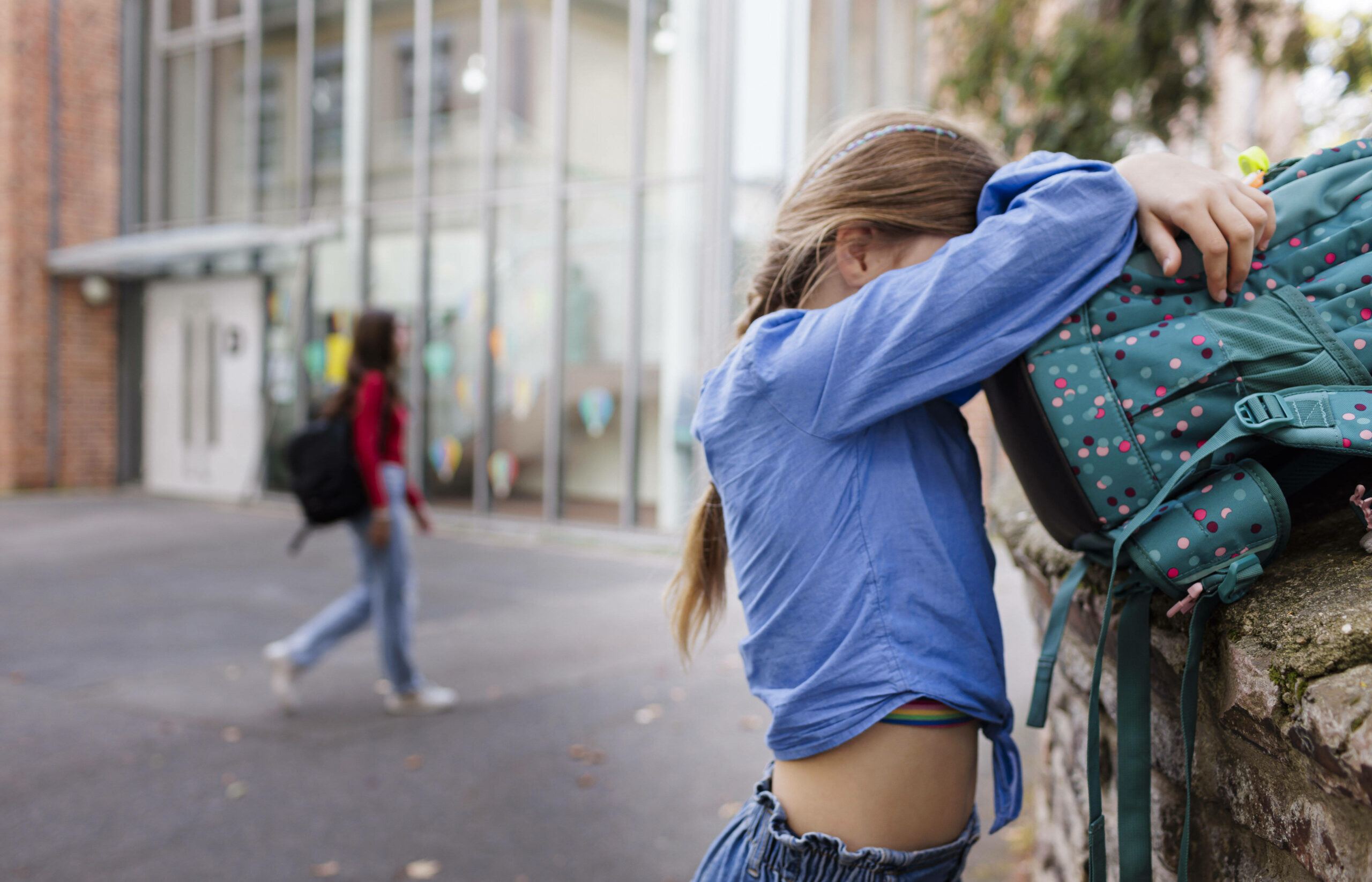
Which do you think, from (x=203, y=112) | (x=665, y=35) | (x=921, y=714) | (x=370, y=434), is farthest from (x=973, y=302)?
(x=203, y=112)

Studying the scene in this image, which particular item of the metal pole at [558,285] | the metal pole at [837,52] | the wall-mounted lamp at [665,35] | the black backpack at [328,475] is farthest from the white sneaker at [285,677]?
the metal pole at [837,52]

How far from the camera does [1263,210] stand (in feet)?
3.82

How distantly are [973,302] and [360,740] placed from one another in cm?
399

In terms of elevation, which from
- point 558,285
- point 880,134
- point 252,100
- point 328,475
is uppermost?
point 252,100

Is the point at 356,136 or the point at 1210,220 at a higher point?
the point at 356,136

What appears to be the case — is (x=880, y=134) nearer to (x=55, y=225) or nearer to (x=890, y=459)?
(x=890, y=459)

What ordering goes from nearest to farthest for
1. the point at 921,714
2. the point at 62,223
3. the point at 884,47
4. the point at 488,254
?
1. the point at 921,714
2. the point at 488,254
3. the point at 884,47
4. the point at 62,223

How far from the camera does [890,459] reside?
1.34 m

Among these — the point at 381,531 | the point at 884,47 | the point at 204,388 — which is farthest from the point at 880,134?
the point at 204,388

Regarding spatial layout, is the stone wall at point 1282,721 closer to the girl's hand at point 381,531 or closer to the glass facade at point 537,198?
the girl's hand at point 381,531

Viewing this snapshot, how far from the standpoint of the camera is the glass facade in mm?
10375

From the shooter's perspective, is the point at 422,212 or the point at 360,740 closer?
the point at 360,740

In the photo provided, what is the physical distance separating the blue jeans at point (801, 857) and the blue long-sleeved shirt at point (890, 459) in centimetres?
11

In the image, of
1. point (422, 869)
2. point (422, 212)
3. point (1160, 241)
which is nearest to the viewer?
point (1160, 241)
